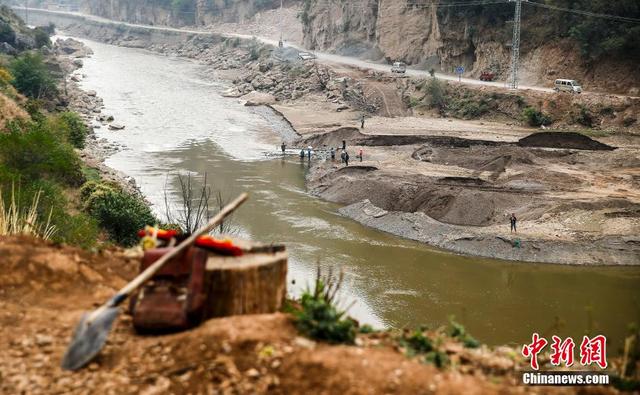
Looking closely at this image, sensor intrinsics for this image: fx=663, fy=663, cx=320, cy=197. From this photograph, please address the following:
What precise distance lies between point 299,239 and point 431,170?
14.8 metres

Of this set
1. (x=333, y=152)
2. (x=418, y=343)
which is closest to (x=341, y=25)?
(x=333, y=152)

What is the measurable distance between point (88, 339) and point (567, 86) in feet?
197

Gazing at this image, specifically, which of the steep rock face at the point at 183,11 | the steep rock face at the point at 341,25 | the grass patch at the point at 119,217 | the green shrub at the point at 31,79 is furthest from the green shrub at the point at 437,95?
the steep rock face at the point at 183,11

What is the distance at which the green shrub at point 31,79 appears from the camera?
58750mm

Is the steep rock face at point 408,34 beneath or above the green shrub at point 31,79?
above

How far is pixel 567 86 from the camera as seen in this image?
60.9m

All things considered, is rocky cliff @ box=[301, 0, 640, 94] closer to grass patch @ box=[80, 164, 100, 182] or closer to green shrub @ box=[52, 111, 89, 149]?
green shrub @ box=[52, 111, 89, 149]

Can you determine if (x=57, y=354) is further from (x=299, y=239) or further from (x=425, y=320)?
(x=299, y=239)

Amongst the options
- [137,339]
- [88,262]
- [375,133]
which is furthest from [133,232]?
[375,133]

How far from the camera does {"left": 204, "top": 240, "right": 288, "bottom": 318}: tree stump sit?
8.54 meters

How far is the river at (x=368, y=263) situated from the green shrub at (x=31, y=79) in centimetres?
684

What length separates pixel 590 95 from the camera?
59.5 metres

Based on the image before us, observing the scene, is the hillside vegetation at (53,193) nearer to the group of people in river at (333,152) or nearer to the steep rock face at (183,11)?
the group of people in river at (333,152)

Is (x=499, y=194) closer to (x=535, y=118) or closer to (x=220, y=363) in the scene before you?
(x=535, y=118)
